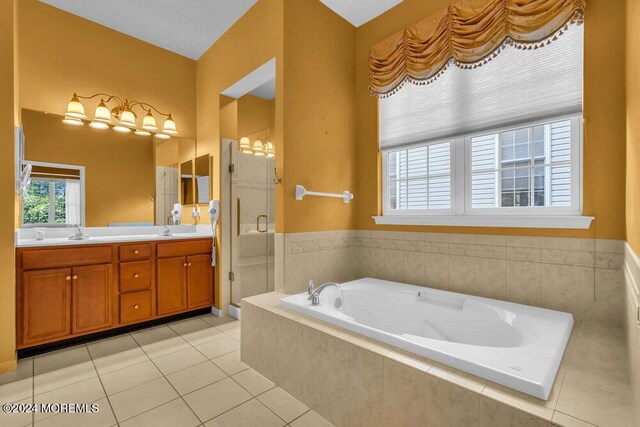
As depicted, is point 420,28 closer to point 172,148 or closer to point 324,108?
point 324,108

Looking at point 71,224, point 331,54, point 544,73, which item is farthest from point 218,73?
point 544,73

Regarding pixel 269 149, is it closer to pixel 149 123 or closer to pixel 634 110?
pixel 149 123

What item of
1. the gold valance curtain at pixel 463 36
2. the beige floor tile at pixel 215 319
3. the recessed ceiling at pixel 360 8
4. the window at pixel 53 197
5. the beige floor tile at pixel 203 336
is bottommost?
the beige floor tile at pixel 215 319

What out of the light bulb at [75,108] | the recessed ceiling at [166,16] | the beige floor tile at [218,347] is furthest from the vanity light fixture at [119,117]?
the beige floor tile at [218,347]

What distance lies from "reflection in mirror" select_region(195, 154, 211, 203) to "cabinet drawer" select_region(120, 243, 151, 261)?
785 mm

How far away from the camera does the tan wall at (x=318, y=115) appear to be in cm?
236

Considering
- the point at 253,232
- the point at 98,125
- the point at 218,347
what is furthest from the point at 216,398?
the point at 98,125

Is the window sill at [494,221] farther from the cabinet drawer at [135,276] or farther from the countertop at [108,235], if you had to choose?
the cabinet drawer at [135,276]

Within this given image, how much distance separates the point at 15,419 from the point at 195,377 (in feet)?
2.79

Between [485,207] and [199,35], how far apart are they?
3.15 metres

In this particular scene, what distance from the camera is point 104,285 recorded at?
245cm

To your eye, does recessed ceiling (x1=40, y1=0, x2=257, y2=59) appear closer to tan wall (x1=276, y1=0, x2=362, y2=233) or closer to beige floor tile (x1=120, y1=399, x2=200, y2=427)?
tan wall (x1=276, y1=0, x2=362, y2=233)

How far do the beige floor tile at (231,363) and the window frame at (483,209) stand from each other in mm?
1569

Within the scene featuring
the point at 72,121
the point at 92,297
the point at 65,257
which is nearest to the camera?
the point at 65,257
